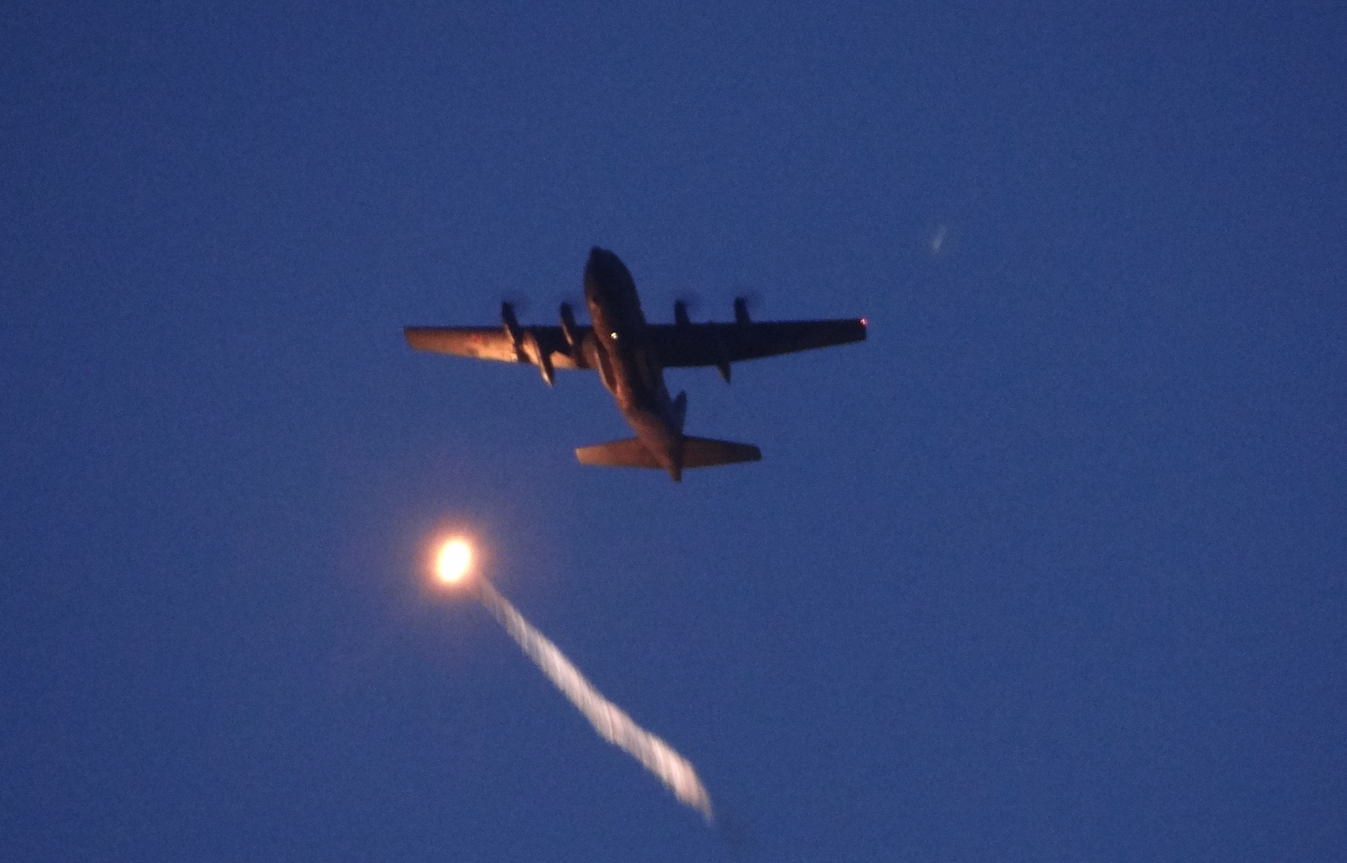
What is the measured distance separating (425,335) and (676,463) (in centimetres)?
1145

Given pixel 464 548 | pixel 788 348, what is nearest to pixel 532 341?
pixel 788 348

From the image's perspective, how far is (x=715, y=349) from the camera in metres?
42.2

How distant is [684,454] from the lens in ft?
137

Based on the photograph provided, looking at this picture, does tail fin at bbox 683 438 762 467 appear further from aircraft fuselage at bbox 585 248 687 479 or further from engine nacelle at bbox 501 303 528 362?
engine nacelle at bbox 501 303 528 362

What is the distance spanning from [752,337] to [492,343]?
33.0 ft

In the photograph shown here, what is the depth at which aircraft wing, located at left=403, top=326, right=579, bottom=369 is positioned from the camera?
4331cm

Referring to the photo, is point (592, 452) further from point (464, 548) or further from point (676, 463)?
point (464, 548)

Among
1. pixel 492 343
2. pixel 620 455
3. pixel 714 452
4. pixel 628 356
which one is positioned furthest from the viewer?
pixel 492 343

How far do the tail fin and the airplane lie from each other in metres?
0.03

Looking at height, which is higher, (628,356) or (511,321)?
(511,321)

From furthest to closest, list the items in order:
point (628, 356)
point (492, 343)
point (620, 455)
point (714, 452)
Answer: point (492, 343) → point (620, 455) → point (714, 452) → point (628, 356)

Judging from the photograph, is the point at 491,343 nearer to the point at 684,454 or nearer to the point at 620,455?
the point at 620,455

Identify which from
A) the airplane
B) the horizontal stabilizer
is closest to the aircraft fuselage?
the airplane

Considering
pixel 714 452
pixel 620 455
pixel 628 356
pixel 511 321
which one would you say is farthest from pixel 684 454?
pixel 511 321
